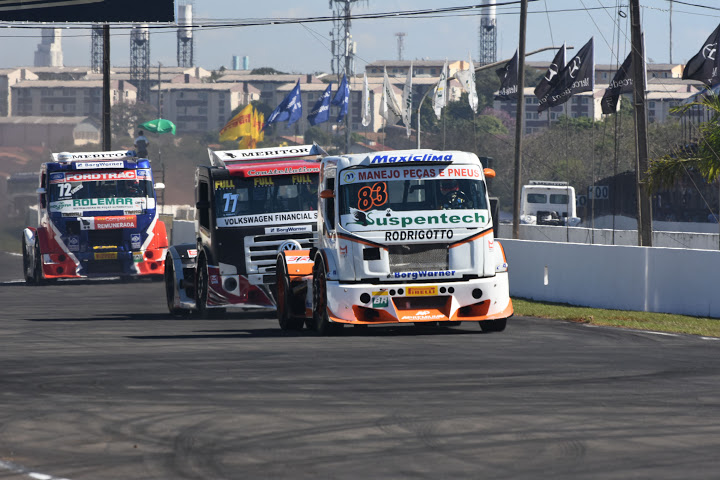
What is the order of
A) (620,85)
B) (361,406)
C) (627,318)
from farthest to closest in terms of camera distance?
1. (620,85)
2. (627,318)
3. (361,406)

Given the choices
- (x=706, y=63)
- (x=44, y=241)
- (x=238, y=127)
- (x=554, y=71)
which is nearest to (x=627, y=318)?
(x=706, y=63)

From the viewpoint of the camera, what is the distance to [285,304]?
1797 cm

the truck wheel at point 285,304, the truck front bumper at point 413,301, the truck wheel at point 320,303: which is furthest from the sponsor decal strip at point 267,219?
the truck front bumper at point 413,301

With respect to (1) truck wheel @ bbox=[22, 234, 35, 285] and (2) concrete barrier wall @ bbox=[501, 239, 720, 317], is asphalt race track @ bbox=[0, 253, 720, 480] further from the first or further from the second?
(1) truck wheel @ bbox=[22, 234, 35, 285]

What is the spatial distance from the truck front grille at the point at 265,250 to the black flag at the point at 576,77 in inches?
753

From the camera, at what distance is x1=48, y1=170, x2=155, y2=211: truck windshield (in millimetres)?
30656

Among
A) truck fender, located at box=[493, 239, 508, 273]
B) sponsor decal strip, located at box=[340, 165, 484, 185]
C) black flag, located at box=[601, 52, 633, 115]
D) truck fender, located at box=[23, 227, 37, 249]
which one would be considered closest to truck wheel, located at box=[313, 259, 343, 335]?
sponsor decal strip, located at box=[340, 165, 484, 185]

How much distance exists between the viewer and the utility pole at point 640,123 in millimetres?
26219

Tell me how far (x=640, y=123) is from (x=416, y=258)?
459 inches

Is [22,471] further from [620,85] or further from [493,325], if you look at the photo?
[620,85]

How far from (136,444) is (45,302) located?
17.8 metres

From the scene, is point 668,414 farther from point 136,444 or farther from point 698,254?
point 698,254

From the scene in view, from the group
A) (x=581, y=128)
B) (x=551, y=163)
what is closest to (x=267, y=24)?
(x=551, y=163)

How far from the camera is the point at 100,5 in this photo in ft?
114
